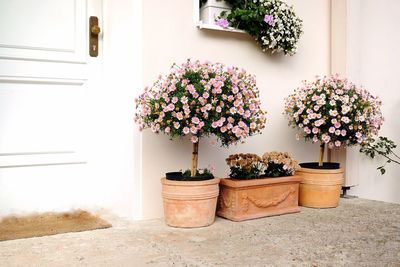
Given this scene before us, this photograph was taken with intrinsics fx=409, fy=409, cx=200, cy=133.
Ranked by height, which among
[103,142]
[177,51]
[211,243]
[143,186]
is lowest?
[211,243]

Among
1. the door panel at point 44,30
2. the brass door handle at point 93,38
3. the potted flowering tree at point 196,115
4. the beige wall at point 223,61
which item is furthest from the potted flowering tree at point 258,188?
the door panel at point 44,30

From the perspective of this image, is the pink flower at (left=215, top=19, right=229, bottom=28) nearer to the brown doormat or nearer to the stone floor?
the stone floor

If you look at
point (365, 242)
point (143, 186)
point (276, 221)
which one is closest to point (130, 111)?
point (143, 186)

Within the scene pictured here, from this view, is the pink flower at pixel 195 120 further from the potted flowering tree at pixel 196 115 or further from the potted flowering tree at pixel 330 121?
the potted flowering tree at pixel 330 121

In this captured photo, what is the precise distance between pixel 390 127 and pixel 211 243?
5.94 feet

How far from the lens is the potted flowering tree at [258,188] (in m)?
2.35

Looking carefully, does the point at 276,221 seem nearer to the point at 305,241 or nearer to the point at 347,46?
the point at 305,241

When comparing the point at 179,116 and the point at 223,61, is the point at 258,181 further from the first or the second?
the point at 223,61

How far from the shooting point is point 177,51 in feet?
8.18

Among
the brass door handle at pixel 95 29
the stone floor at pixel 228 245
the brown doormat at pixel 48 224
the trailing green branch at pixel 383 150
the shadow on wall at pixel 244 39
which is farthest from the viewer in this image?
the trailing green branch at pixel 383 150

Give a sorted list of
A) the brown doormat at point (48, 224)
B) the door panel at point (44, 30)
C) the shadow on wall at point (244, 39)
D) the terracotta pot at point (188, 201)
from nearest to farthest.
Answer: the brown doormat at point (48, 224) → the terracotta pot at point (188, 201) → the door panel at point (44, 30) → the shadow on wall at point (244, 39)

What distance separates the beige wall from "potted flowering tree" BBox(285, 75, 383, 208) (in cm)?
20

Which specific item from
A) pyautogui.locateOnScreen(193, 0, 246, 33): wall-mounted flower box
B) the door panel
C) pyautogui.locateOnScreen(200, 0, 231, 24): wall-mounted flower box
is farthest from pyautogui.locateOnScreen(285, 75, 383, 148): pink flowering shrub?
the door panel

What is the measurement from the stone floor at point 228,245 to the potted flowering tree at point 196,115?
12 cm
